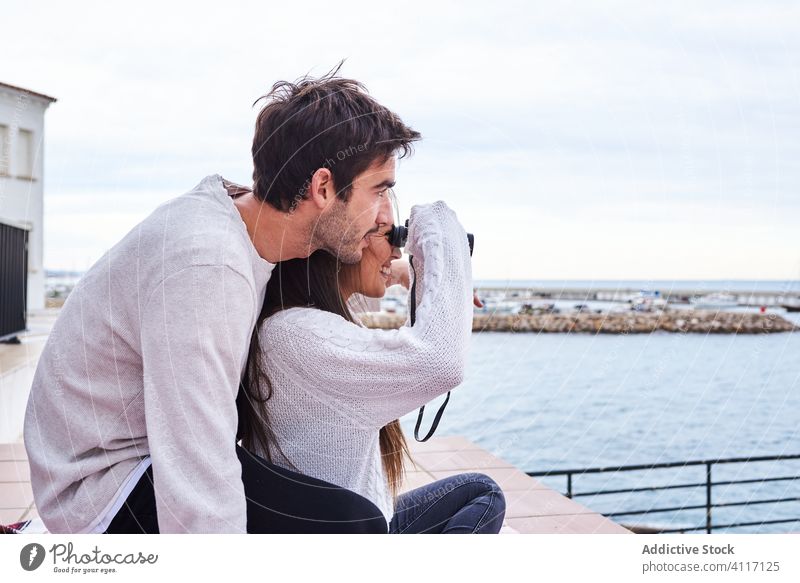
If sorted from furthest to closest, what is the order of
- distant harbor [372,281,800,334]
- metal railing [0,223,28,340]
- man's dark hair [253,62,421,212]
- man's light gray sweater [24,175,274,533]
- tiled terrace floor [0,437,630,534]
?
metal railing [0,223,28,340] → tiled terrace floor [0,437,630,534] → distant harbor [372,281,800,334] → man's dark hair [253,62,421,212] → man's light gray sweater [24,175,274,533]

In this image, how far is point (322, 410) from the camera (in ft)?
2.51

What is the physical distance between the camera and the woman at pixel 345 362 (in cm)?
73

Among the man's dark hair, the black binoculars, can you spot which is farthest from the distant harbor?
the man's dark hair

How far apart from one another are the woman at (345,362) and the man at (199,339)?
34 mm

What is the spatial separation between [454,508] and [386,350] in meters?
0.37

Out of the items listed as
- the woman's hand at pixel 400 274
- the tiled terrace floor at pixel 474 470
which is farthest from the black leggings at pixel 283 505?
the tiled terrace floor at pixel 474 470

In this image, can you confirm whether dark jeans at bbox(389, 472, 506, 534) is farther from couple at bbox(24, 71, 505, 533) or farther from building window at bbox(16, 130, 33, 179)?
building window at bbox(16, 130, 33, 179)

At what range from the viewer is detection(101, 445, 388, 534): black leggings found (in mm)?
753

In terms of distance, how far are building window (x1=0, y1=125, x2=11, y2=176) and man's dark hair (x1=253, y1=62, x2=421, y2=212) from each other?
53 cm

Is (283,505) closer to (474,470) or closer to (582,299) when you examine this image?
(582,299)

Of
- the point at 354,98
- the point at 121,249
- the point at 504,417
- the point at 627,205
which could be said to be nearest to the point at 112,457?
the point at 121,249

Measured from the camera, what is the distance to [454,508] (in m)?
1.01

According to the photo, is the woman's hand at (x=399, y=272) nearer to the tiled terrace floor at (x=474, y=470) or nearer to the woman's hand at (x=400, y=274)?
the woman's hand at (x=400, y=274)

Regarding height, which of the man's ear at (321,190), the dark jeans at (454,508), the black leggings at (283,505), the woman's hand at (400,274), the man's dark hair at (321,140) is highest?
the man's dark hair at (321,140)
